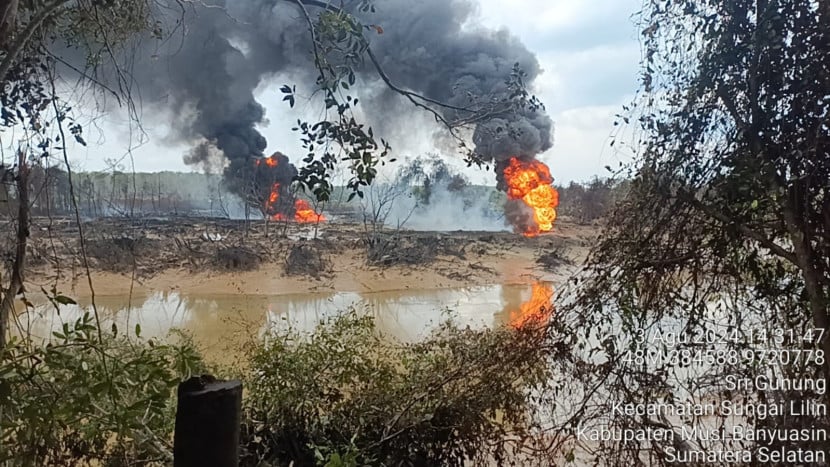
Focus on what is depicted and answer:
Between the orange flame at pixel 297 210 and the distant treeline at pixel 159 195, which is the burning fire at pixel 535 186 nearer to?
the distant treeline at pixel 159 195

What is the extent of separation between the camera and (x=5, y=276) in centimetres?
95

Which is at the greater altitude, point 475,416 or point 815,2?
point 815,2

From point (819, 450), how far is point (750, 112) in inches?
25.7

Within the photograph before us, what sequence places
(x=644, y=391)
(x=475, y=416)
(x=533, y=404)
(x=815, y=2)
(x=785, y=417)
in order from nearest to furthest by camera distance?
1. (x=815, y=2)
2. (x=785, y=417)
3. (x=644, y=391)
4. (x=533, y=404)
5. (x=475, y=416)

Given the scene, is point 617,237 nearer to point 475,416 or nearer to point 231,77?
point 475,416

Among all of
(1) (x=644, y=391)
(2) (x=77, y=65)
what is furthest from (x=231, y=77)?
(1) (x=644, y=391)

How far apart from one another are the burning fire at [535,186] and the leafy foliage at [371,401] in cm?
353

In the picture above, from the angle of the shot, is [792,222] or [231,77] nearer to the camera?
[792,222]

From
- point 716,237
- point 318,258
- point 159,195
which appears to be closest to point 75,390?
point 716,237

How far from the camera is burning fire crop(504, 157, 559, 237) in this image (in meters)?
5.52

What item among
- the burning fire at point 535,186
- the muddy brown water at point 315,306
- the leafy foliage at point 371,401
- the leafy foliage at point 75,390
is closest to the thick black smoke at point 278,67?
the burning fire at point 535,186

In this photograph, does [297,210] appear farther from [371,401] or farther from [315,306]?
[371,401]

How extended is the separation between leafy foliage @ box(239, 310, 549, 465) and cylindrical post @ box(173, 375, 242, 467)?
1.39 m

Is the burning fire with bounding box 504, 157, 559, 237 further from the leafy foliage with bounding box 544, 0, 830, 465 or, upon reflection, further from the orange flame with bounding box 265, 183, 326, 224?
the orange flame with bounding box 265, 183, 326, 224
